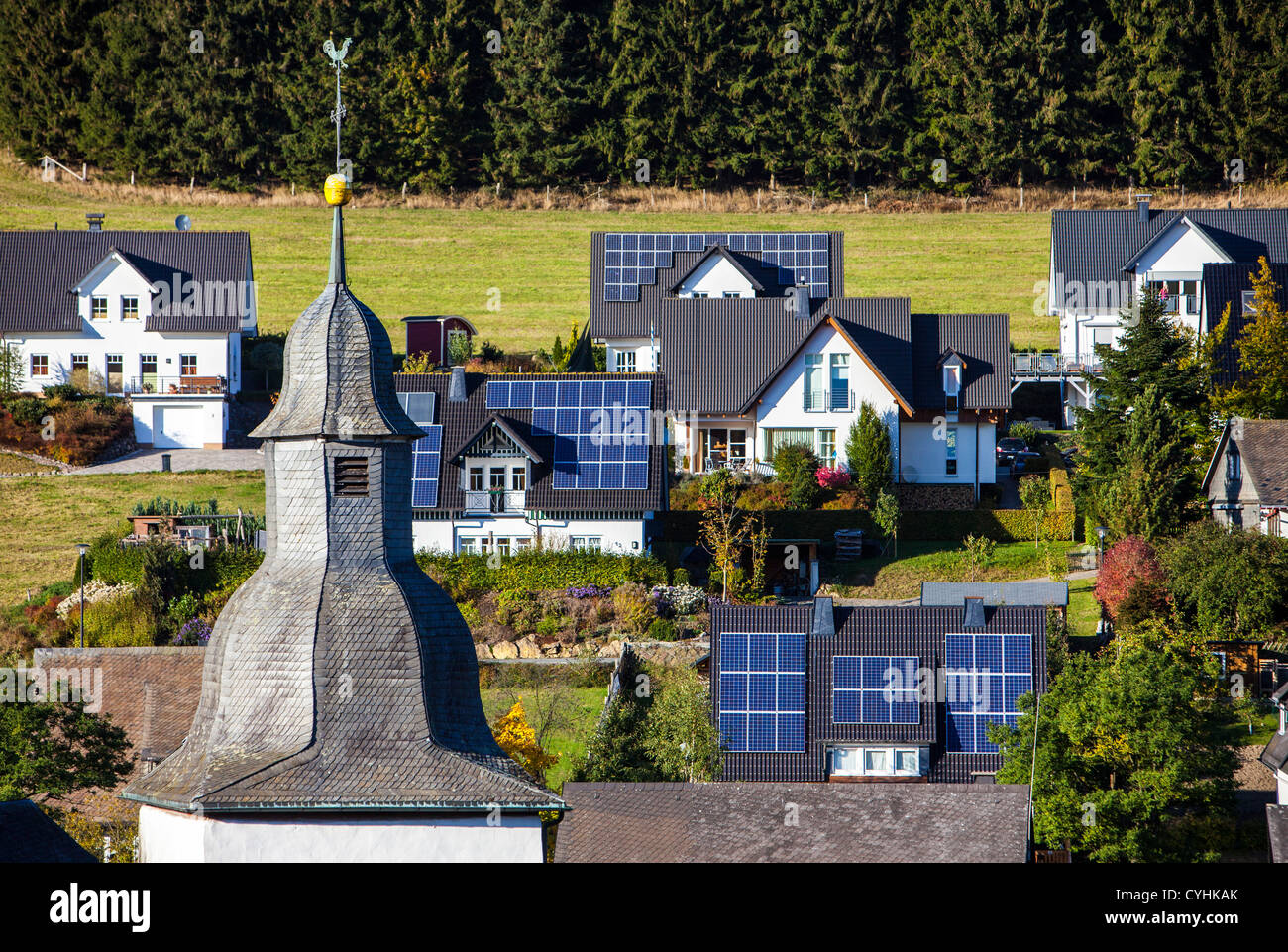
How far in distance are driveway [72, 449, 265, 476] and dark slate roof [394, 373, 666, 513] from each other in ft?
29.0

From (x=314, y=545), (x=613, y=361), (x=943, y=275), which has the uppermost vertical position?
(x=943, y=275)

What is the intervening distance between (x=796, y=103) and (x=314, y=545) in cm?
7252

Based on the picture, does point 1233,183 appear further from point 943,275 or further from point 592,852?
point 592,852

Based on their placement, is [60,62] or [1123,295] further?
[60,62]

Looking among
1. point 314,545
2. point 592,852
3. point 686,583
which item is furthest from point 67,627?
point 314,545

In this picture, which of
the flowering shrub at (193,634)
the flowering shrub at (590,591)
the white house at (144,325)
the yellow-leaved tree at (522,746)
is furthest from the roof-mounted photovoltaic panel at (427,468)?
the yellow-leaved tree at (522,746)

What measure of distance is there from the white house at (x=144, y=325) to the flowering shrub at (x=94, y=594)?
15970 millimetres

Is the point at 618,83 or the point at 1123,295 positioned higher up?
the point at 618,83

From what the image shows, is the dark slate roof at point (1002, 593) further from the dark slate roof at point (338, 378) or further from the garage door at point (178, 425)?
the garage door at point (178, 425)

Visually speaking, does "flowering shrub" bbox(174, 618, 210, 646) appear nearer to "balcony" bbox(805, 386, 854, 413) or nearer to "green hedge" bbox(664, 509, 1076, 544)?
"green hedge" bbox(664, 509, 1076, 544)

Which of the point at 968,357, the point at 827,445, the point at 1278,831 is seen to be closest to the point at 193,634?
the point at 827,445

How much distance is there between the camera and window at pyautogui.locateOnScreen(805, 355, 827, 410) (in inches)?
2074

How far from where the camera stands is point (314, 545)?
67.7 ft

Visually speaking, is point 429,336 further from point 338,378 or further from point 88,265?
point 338,378
